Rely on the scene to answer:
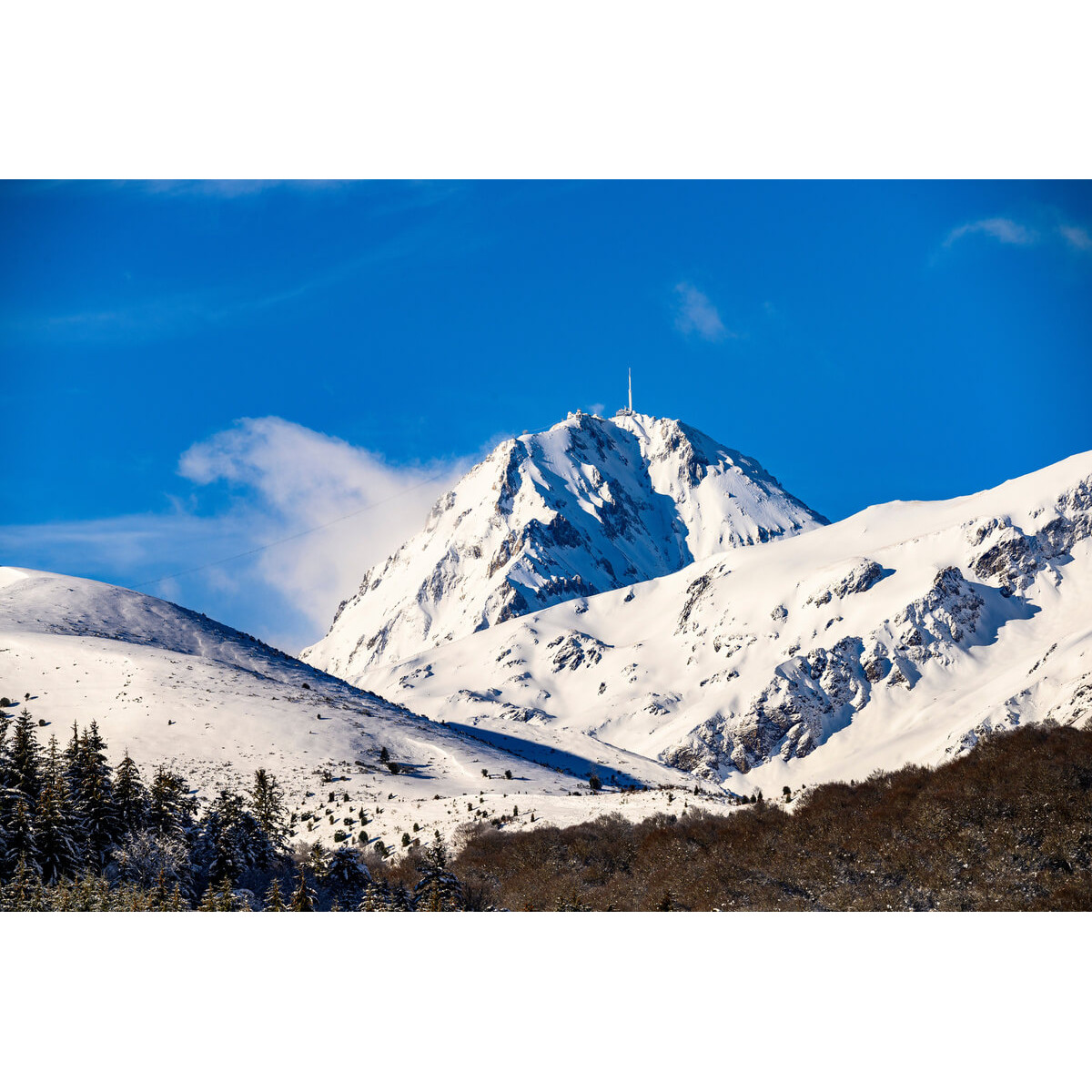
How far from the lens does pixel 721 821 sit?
158ft

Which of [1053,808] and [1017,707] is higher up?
[1017,707]

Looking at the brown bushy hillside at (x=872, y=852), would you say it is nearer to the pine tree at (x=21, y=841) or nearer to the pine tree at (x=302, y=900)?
the pine tree at (x=302, y=900)

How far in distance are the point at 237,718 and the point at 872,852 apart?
46.3 meters

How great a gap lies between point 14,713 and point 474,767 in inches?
1412

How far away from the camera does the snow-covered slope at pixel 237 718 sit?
199 feet

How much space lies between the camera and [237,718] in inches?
2822

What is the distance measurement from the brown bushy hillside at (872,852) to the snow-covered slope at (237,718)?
35.8 feet

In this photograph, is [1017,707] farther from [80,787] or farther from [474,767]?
[80,787]

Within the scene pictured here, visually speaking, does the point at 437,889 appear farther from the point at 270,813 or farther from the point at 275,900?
the point at 270,813

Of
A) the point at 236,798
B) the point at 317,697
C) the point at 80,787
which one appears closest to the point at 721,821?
the point at 236,798

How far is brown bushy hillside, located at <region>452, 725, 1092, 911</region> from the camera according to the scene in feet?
113

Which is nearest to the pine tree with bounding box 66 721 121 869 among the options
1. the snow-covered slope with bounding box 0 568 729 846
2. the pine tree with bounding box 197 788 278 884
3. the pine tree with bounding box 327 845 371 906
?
the pine tree with bounding box 197 788 278 884

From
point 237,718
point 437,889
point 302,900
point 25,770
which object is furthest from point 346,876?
point 237,718

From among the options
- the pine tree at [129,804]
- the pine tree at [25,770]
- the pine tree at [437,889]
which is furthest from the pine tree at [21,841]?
the pine tree at [437,889]
